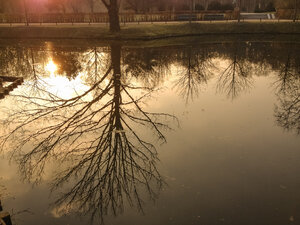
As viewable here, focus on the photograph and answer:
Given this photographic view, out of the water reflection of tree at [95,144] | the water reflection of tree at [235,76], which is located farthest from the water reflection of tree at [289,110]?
the water reflection of tree at [95,144]

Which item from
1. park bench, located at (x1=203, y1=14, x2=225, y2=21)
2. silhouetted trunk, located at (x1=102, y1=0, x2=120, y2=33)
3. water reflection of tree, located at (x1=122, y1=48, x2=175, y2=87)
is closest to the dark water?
water reflection of tree, located at (x1=122, y1=48, x2=175, y2=87)

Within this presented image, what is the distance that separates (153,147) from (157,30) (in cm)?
3070

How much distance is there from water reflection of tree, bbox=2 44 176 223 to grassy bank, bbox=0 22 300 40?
23.5 m

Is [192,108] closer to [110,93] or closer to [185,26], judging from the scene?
[110,93]

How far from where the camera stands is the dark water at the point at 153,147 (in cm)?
708

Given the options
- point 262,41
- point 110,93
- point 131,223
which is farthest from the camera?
point 262,41

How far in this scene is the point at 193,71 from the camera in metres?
20.6

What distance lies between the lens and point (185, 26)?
4034cm

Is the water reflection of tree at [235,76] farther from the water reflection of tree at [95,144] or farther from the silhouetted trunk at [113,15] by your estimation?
the silhouetted trunk at [113,15]

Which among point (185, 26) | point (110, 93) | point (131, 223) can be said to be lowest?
point (131, 223)

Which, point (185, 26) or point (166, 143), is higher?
point (185, 26)

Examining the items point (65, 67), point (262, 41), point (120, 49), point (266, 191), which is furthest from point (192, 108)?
point (262, 41)

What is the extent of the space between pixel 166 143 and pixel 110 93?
6260 millimetres

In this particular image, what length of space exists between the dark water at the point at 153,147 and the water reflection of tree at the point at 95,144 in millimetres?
40
